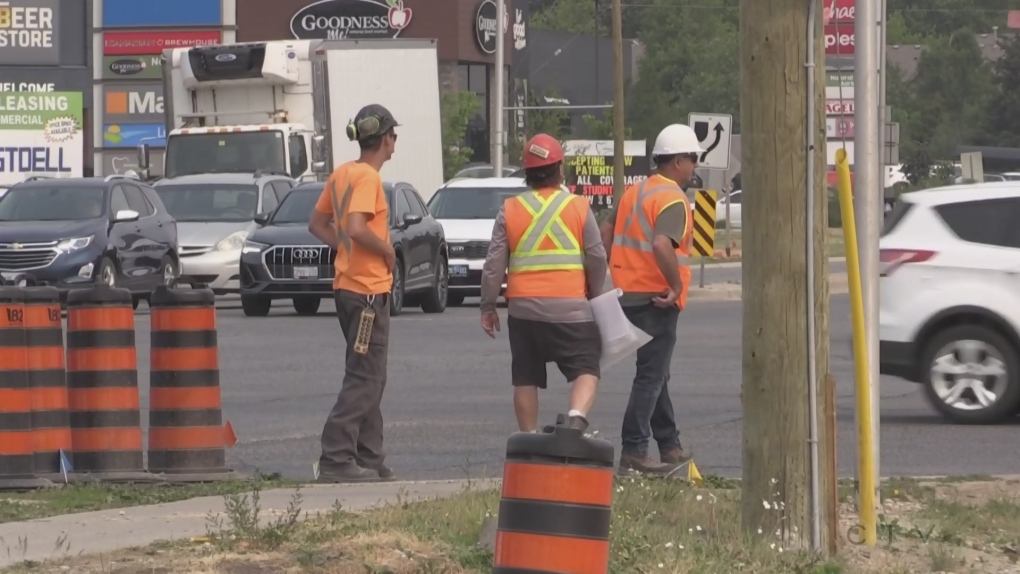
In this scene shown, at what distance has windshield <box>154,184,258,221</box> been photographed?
89.4 ft

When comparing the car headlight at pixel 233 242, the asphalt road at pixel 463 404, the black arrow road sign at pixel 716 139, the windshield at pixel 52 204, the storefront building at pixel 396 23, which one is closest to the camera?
the asphalt road at pixel 463 404

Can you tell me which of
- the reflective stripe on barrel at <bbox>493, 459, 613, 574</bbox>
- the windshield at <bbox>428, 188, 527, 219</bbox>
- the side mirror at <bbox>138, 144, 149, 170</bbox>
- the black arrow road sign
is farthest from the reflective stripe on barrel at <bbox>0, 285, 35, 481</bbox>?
the side mirror at <bbox>138, 144, 149, 170</bbox>

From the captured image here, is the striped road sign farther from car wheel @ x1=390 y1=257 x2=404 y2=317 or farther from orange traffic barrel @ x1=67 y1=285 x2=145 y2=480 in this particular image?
orange traffic barrel @ x1=67 y1=285 x2=145 y2=480

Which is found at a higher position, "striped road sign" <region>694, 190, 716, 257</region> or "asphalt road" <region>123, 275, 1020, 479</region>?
"striped road sign" <region>694, 190, 716, 257</region>

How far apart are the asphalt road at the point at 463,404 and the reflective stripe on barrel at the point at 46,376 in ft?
5.04

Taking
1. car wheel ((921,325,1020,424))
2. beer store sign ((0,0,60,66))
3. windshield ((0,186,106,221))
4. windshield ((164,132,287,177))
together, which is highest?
beer store sign ((0,0,60,66))

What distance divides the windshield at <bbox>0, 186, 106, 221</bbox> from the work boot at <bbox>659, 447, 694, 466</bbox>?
14.7 metres

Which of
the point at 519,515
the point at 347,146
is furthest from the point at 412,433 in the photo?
the point at 347,146

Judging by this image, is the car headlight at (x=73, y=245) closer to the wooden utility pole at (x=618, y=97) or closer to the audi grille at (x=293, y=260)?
the audi grille at (x=293, y=260)

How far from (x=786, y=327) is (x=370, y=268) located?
2.79 m

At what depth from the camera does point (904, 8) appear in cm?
13688

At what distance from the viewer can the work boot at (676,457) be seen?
418 inches

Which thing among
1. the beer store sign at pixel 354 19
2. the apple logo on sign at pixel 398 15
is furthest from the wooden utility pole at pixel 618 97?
the beer store sign at pixel 354 19
